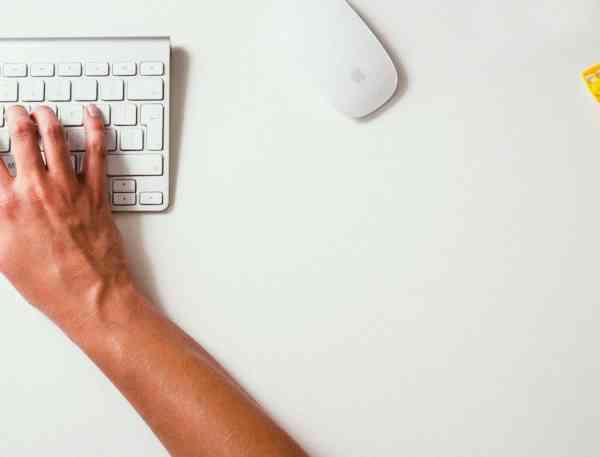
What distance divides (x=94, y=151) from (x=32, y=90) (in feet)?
0.32

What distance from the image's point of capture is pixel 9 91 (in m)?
0.62

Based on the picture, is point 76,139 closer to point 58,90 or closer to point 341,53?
point 58,90

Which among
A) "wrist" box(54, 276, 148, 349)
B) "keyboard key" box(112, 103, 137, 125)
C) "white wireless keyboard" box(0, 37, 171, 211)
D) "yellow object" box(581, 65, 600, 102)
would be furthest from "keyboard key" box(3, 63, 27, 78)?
"yellow object" box(581, 65, 600, 102)

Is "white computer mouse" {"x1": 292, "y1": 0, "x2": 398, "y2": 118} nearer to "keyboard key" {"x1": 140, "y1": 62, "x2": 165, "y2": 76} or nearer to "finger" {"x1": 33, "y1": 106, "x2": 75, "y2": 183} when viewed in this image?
"keyboard key" {"x1": 140, "y1": 62, "x2": 165, "y2": 76}

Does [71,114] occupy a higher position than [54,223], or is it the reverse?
[71,114]

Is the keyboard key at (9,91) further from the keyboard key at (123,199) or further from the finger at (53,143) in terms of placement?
the keyboard key at (123,199)

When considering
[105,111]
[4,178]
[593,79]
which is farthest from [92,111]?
[593,79]

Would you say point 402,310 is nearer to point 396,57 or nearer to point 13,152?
point 396,57

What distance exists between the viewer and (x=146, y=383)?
0.58m

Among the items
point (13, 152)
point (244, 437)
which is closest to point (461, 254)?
point (244, 437)

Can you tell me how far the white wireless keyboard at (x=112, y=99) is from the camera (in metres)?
0.62

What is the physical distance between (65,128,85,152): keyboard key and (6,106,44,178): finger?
3 centimetres

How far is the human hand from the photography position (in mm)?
602

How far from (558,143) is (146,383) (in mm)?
519
